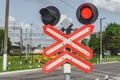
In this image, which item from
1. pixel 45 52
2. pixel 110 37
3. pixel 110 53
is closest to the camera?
pixel 45 52

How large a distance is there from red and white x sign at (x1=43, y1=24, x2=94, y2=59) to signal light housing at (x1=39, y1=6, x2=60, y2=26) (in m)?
0.19

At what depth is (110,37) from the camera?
418ft

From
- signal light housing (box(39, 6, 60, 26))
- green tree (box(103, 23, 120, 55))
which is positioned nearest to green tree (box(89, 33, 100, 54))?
green tree (box(103, 23, 120, 55))

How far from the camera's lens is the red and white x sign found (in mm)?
6500

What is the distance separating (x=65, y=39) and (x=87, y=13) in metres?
0.61

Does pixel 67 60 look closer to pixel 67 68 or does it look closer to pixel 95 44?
pixel 67 68

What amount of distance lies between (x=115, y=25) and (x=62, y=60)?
130008 millimetres

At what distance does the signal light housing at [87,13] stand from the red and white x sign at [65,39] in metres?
0.15

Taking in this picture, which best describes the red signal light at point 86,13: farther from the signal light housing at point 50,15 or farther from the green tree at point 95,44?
the green tree at point 95,44

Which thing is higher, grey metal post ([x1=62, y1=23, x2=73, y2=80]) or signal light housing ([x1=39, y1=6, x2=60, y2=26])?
signal light housing ([x1=39, y1=6, x2=60, y2=26])

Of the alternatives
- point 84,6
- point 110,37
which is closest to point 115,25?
point 110,37

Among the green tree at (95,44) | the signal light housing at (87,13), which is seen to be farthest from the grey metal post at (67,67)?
the green tree at (95,44)

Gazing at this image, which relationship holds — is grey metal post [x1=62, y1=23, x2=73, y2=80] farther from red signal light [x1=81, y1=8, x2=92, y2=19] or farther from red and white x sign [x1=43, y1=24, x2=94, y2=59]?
red signal light [x1=81, y1=8, x2=92, y2=19]

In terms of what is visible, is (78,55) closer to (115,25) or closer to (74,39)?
(74,39)
